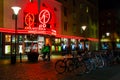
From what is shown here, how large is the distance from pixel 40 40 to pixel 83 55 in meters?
28.0

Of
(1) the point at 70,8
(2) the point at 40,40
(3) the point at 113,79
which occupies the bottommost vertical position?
(3) the point at 113,79

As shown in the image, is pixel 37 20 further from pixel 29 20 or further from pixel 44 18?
pixel 29 20

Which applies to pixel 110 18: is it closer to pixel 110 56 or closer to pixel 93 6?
pixel 93 6

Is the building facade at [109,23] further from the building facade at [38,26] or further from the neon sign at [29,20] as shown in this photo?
the neon sign at [29,20]

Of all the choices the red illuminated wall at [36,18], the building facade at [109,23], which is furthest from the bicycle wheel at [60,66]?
the building facade at [109,23]

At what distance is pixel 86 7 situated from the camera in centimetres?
7575

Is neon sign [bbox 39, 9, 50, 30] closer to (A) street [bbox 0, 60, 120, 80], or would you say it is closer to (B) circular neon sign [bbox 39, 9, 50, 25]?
(B) circular neon sign [bbox 39, 9, 50, 25]

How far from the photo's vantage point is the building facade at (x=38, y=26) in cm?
4141

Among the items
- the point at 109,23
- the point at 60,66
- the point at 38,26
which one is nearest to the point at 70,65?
the point at 60,66

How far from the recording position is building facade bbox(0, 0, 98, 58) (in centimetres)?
4141

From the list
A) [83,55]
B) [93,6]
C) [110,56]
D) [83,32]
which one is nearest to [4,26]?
[110,56]

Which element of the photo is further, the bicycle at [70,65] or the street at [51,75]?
the bicycle at [70,65]

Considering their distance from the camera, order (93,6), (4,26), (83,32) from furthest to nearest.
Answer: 1. (93,6)
2. (83,32)
3. (4,26)

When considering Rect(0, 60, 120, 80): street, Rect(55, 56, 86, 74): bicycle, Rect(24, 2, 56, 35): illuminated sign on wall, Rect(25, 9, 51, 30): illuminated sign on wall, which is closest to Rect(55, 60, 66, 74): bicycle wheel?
Rect(55, 56, 86, 74): bicycle
